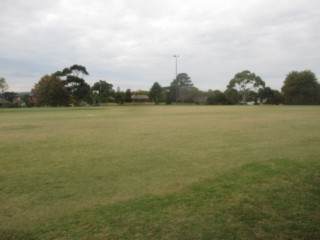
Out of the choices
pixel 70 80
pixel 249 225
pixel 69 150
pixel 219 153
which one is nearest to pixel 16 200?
pixel 249 225

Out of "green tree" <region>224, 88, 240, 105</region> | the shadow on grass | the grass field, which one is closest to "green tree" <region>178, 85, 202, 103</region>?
"green tree" <region>224, 88, 240, 105</region>

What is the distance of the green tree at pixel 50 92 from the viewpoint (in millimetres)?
Result: 58500

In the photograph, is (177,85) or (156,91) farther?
(177,85)

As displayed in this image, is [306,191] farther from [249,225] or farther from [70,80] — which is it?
[70,80]

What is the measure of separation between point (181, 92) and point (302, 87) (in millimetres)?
30951

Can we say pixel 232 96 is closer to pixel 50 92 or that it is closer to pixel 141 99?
pixel 141 99

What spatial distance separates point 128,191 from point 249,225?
1.94 m

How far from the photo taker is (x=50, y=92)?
2304 inches

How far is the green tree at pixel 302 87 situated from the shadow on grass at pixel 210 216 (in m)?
62.0

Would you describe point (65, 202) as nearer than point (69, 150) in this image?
Yes

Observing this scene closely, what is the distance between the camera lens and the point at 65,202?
399 centimetres

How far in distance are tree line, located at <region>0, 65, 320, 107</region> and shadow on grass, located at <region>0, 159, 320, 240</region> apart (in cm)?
5932

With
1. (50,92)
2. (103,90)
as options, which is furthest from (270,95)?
(50,92)

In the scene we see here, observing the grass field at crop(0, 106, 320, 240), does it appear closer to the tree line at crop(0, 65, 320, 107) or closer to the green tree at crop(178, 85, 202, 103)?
→ the tree line at crop(0, 65, 320, 107)
